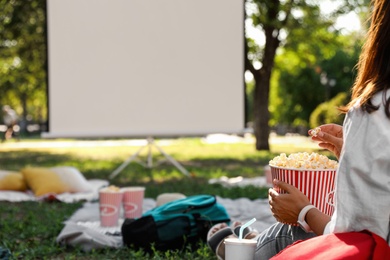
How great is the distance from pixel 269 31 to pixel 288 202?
10.9m

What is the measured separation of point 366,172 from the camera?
1330 millimetres

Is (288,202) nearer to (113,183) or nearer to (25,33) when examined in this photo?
(113,183)

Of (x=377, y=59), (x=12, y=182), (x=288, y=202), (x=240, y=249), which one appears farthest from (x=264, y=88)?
(x=377, y=59)

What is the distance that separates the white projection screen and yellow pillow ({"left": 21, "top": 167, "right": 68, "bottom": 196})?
1.36m

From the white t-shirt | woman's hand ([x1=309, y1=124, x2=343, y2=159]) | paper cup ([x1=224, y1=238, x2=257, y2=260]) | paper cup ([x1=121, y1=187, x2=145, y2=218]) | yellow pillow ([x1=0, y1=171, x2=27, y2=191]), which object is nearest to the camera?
the white t-shirt

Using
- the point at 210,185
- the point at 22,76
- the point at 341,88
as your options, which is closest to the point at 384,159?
the point at 210,185

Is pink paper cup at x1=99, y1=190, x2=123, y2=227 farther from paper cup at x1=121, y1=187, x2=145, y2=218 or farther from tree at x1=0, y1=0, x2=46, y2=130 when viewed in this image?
tree at x1=0, y1=0, x2=46, y2=130

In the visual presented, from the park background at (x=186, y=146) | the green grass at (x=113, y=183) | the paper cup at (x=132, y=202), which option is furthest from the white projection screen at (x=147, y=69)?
the paper cup at (x=132, y=202)

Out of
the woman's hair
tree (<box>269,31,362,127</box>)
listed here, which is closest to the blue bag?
the woman's hair

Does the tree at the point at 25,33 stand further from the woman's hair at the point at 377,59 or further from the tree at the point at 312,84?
the tree at the point at 312,84

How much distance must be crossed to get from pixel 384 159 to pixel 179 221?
2122mm

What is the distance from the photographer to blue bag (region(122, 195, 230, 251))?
328 centimetres

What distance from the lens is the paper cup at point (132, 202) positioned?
412 centimetres

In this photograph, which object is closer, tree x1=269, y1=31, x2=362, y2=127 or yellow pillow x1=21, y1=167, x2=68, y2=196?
yellow pillow x1=21, y1=167, x2=68, y2=196
